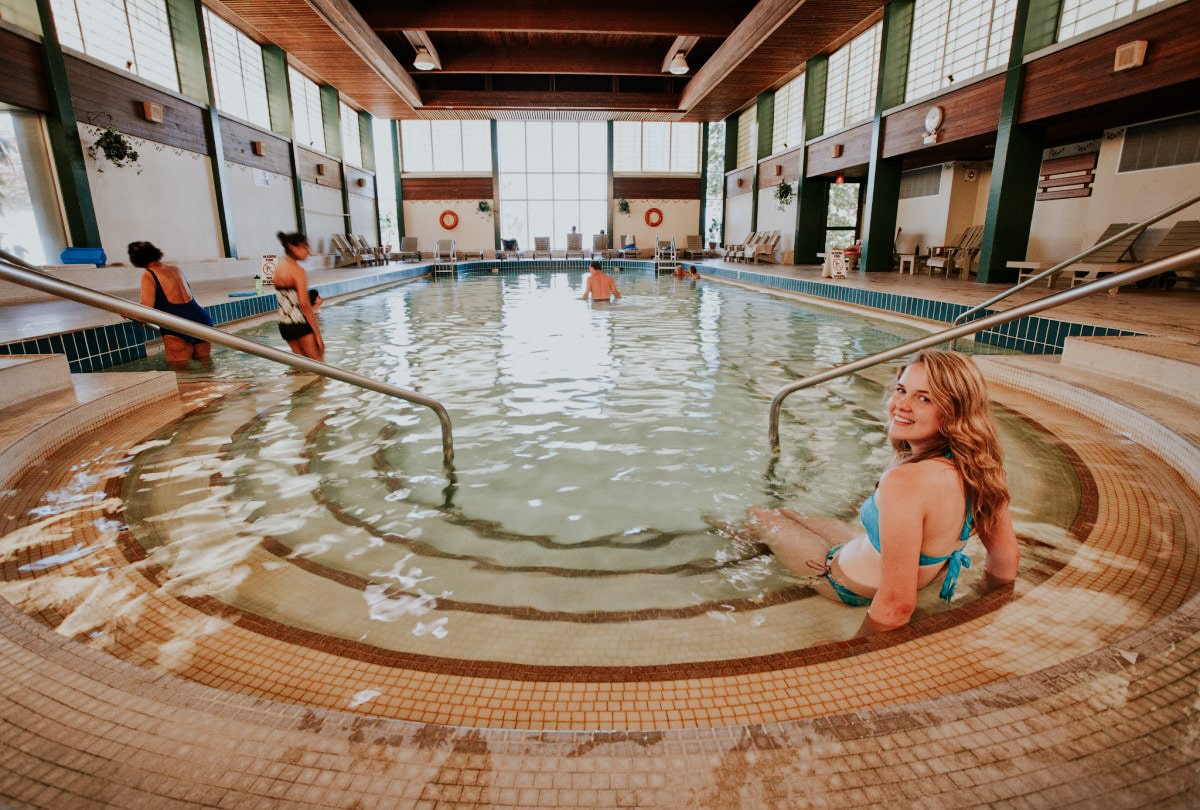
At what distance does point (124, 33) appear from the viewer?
936cm

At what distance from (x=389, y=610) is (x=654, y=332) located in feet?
18.9

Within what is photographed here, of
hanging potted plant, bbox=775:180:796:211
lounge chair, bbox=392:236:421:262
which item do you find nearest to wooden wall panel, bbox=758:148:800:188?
hanging potted plant, bbox=775:180:796:211

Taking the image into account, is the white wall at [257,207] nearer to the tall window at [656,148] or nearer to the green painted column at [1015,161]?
the tall window at [656,148]

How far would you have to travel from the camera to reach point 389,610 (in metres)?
1.96

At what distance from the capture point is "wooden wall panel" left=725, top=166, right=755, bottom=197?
17891 mm

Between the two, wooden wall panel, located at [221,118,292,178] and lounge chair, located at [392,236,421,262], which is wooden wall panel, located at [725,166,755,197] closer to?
lounge chair, located at [392,236,421,262]

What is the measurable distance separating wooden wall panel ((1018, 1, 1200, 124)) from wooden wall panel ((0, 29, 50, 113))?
12401mm

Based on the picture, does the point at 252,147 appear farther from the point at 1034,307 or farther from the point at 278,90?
the point at 1034,307

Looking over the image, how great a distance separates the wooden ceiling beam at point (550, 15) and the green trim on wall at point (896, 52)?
3.22 metres

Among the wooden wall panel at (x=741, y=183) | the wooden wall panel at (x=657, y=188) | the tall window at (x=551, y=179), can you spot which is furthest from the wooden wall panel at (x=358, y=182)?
the wooden wall panel at (x=741, y=183)

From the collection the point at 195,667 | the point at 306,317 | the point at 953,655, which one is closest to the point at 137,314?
the point at 195,667

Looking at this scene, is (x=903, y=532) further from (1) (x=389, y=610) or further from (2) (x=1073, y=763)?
(1) (x=389, y=610)

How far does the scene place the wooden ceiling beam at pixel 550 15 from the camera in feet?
38.8

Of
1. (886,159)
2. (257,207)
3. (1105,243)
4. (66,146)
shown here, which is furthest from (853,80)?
(66,146)
